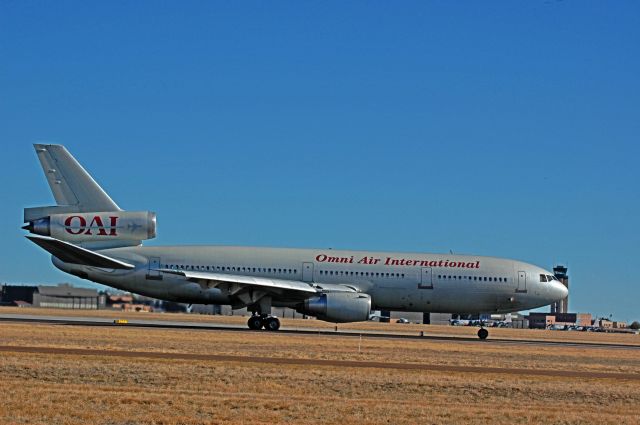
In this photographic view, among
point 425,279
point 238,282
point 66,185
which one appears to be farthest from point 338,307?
point 66,185

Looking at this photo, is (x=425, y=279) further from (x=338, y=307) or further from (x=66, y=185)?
(x=66, y=185)

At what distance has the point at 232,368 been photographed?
24516 millimetres

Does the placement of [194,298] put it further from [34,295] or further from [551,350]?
[34,295]

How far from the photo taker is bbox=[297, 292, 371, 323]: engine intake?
44125 millimetres

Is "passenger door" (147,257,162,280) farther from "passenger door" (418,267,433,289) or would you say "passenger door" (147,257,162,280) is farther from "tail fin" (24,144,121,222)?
"passenger door" (418,267,433,289)

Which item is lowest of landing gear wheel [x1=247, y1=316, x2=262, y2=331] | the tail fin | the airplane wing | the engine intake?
landing gear wheel [x1=247, y1=316, x2=262, y2=331]

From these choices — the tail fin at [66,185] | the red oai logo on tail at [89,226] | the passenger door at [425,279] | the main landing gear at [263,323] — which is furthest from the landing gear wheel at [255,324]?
the tail fin at [66,185]

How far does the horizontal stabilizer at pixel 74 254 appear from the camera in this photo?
42688mm

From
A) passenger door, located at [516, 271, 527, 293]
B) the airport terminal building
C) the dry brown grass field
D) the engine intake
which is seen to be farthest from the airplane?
the airport terminal building

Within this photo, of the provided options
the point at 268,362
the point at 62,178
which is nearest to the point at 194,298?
the point at 62,178

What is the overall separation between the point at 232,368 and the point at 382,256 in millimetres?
24369

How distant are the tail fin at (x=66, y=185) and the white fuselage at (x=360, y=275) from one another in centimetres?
258

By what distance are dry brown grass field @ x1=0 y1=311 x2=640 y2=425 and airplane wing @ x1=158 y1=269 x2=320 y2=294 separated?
34.1 feet

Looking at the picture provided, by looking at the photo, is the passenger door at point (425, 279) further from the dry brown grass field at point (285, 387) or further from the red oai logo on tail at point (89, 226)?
the red oai logo on tail at point (89, 226)
